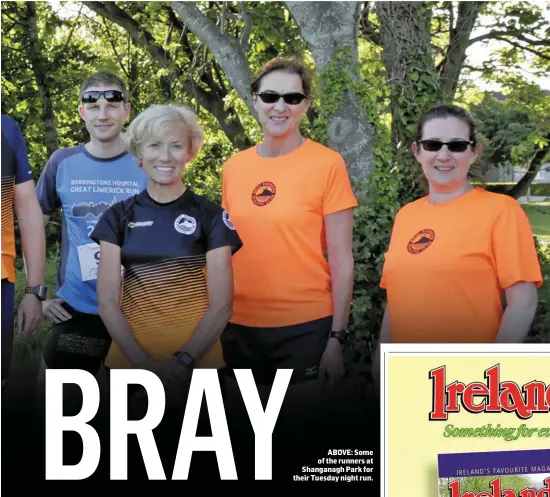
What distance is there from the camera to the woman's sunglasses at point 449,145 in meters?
2.78

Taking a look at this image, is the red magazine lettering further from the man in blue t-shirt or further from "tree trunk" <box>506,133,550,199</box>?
the man in blue t-shirt

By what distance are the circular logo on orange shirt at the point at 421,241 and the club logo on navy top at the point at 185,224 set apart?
0.73m

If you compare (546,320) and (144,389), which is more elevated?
(546,320)

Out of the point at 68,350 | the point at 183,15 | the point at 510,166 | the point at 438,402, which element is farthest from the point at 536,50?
the point at 68,350

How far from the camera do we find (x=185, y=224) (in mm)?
2729

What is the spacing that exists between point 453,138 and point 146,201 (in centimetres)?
103

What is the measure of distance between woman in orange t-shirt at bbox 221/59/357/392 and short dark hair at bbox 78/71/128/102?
20.2 inches

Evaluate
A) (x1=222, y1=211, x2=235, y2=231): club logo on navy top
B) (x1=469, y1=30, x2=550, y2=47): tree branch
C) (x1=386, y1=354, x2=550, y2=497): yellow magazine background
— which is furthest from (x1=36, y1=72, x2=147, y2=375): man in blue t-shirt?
(x1=469, y1=30, x2=550, y2=47): tree branch

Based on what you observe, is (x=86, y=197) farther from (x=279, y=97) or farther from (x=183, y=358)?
(x=279, y=97)

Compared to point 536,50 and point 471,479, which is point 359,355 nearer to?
point 471,479

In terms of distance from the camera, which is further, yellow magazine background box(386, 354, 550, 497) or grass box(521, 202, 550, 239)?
yellow magazine background box(386, 354, 550, 497)

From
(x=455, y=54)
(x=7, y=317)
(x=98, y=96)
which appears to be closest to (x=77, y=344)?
(x=7, y=317)

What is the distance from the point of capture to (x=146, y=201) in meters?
2.77

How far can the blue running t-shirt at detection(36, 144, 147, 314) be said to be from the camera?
292 centimetres
